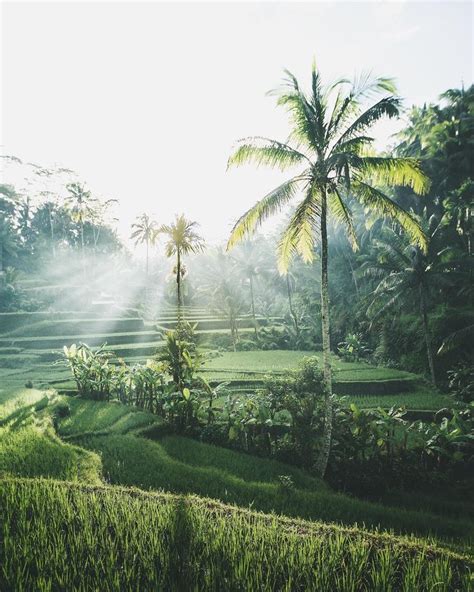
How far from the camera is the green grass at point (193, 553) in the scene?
2682 millimetres

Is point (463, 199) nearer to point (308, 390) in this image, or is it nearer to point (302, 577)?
point (308, 390)

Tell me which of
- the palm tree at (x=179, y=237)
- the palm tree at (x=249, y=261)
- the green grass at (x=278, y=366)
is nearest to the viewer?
the palm tree at (x=179, y=237)

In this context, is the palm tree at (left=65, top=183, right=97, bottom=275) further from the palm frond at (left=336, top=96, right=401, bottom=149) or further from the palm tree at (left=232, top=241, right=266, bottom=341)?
the palm frond at (left=336, top=96, right=401, bottom=149)

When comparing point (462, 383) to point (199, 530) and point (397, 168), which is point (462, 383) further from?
point (199, 530)

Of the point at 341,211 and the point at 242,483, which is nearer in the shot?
the point at 242,483

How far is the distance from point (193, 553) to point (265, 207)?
606 centimetres

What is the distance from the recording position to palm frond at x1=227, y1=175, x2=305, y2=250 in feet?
24.9

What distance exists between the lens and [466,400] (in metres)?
12.3

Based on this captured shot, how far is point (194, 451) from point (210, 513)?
11.7 ft

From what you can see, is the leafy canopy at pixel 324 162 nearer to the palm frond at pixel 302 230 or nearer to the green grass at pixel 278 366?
the palm frond at pixel 302 230

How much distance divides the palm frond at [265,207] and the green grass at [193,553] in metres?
5.34

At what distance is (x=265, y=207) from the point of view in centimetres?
763

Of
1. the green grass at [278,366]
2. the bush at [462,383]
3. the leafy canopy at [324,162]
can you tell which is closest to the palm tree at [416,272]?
the bush at [462,383]

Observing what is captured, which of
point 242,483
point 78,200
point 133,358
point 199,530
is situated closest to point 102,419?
point 242,483
